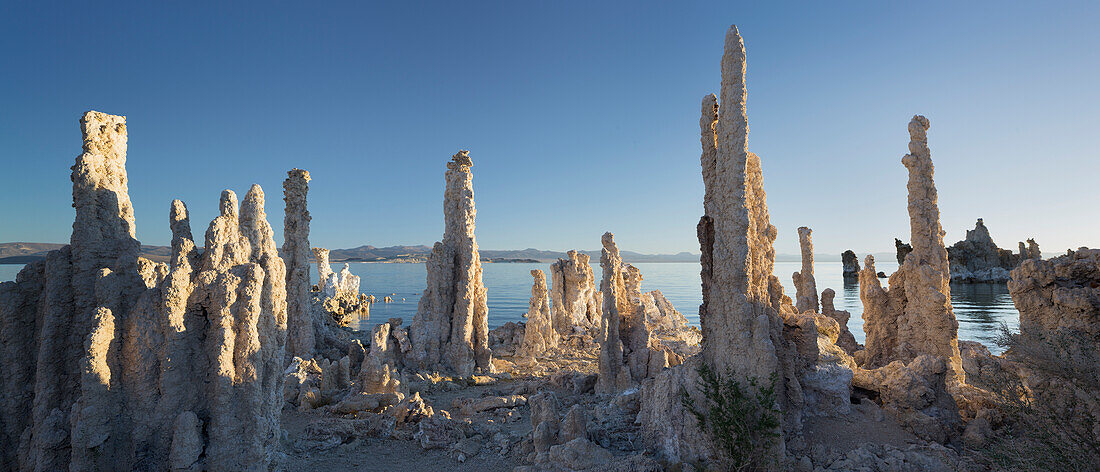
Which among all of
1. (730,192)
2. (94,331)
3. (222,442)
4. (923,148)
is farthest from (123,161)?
(923,148)

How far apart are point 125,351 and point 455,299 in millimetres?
16542

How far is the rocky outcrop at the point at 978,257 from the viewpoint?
8294 centimetres

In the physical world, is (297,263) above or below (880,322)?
above

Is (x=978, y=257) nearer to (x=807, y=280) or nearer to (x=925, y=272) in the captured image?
(x=807, y=280)

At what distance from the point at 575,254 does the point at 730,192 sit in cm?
2489

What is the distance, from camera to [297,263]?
2394cm

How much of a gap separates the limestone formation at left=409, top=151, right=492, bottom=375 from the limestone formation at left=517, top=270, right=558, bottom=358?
4.41 metres

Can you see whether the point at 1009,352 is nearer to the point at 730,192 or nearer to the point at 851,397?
the point at 851,397

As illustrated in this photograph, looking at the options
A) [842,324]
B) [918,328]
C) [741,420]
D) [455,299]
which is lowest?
[842,324]

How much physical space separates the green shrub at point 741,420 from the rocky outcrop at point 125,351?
8718 mm

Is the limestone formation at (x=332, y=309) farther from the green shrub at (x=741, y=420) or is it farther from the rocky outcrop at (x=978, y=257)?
the rocky outcrop at (x=978, y=257)

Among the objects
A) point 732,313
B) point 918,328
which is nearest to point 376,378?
point 732,313

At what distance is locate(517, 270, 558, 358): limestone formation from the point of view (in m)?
28.6

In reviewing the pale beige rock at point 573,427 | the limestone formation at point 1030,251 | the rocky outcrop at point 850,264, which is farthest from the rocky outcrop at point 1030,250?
the pale beige rock at point 573,427
